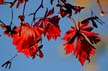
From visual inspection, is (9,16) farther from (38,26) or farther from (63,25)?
(38,26)

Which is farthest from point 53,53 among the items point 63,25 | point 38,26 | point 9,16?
point 38,26

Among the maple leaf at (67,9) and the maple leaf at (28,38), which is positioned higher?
the maple leaf at (67,9)

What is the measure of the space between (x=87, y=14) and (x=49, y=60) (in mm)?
268

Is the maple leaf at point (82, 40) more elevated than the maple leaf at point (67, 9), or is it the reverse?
the maple leaf at point (67, 9)

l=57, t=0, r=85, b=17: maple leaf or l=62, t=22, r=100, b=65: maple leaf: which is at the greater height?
l=57, t=0, r=85, b=17: maple leaf

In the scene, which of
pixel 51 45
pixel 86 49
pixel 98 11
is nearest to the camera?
pixel 86 49

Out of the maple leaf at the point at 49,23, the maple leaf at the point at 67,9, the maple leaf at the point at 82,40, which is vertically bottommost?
the maple leaf at the point at 82,40

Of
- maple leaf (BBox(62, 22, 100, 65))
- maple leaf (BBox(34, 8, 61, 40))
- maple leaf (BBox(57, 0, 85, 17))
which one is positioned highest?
maple leaf (BBox(57, 0, 85, 17))

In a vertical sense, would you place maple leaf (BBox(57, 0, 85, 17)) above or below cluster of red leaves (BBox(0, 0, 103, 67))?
above

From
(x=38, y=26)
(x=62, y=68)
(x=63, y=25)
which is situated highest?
(x=38, y=26)

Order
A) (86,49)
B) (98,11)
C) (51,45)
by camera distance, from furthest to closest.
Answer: (51,45), (98,11), (86,49)

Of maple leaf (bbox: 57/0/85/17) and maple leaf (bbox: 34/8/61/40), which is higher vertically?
maple leaf (bbox: 57/0/85/17)

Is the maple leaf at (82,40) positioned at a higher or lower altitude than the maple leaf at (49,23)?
lower

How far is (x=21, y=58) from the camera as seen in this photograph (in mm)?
1060
